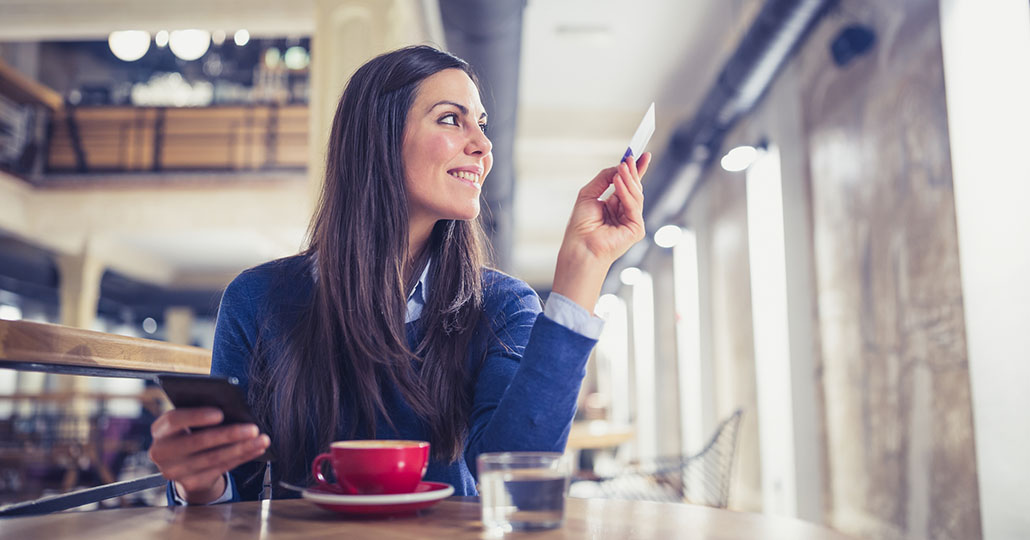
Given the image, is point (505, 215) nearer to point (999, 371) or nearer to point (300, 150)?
point (300, 150)

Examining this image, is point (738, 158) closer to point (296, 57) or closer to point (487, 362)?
point (487, 362)

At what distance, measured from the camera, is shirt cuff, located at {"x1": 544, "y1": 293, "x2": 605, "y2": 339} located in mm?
859

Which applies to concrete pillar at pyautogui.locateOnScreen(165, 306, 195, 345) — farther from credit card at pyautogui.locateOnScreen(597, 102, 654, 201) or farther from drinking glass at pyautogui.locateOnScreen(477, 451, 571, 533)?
drinking glass at pyautogui.locateOnScreen(477, 451, 571, 533)

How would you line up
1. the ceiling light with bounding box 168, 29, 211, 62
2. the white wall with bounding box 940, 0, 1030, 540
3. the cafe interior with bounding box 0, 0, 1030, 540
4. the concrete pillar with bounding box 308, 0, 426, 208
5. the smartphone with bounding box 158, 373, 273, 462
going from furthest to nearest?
the ceiling light with bounding box 168, 29, 211, 62
the concrete pillar with bounding box 308, 0, 426, 208
the cafe interior with bounding box 0, 0, 1030, 540
the white wall with bounding box 940, 0, 1030, 540
the smartphone with bounding box 158, 373, 273, 462

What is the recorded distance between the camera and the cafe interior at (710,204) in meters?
2.64

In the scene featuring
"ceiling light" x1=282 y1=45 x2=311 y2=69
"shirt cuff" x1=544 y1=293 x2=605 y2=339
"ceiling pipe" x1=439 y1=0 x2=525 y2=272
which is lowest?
"shirt cuff" x1=544 y1=293 x2=605 y2=339

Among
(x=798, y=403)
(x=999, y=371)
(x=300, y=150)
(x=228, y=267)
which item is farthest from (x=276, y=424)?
(x=228, y=267)

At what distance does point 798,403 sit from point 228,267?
10894 millimetres

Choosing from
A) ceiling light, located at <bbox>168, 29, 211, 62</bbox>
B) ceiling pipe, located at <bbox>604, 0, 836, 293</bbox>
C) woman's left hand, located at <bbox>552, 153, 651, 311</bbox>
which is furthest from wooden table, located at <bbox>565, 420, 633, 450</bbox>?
ceiling light, located at <bbox>168, 29, 211, 62</bbox>

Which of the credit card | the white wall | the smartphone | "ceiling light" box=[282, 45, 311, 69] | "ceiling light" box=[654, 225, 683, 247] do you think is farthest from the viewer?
"ceiling light" box=[282, 45, 311, 69]

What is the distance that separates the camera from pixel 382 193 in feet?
4.30

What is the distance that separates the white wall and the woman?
1.97 metres

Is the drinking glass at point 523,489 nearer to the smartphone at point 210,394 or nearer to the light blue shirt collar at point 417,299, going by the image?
the smartphone at point 210,394

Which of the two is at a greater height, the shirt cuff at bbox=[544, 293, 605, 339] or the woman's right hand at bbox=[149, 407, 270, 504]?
the shirt cuff at bbox=[544, 293, 605, 339]
